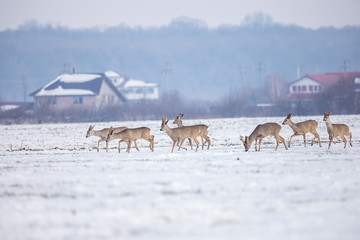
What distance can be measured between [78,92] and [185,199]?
8479 centimetres

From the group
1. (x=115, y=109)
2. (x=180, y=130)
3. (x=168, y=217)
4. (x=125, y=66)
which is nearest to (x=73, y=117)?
(x=115, y=109)

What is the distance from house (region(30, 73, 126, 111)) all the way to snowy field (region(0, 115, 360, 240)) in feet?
244

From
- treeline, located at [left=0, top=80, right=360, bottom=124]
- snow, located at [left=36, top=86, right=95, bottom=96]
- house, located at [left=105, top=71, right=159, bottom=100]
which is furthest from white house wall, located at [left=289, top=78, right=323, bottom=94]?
house, located at [left=105, top=71, right=159, bottom=100]

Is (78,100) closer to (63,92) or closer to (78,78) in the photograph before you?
(63,92)

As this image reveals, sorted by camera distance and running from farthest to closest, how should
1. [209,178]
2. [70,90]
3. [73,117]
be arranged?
[70,90] < [73,117] < [209,178]

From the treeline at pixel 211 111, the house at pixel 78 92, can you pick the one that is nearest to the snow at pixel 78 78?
the house at pixel 78 92

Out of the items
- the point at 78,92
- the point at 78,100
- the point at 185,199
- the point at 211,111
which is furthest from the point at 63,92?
the point at 185,199

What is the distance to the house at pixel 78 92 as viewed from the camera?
9225 centimetres

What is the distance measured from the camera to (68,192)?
11.6 meters

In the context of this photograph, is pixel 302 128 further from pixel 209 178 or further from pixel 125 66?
pixel 125 66

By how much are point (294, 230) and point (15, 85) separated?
173 metres

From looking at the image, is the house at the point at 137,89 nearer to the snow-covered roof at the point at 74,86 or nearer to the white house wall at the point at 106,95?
the white house wall at the point at 106,95

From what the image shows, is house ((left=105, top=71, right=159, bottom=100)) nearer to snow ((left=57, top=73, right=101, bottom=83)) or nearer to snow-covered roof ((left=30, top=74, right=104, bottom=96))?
snow ((left=57, top=73, right=101, bottom=83))

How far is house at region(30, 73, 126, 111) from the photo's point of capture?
92250 mm
